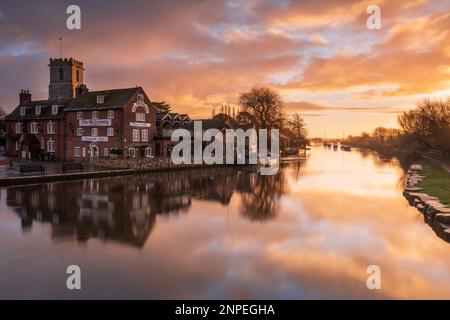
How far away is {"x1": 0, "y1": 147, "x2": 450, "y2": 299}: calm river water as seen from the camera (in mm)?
8820

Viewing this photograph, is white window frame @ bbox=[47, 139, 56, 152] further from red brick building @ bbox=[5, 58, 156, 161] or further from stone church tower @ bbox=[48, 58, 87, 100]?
stone church tower @ bbox=[48, 58, 87, 100]

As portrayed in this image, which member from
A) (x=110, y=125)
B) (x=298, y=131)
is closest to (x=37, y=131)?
(x=110, y=125)

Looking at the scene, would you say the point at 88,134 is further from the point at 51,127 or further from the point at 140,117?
the point at 51,127

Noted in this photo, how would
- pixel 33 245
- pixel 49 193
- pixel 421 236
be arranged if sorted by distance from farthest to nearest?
pixel 49 193 < pixel 421 236 < pixel 33 245

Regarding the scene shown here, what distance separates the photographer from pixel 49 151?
1805 inches

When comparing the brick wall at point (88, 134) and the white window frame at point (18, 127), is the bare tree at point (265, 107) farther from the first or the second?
the white window frame at point (18, 127)

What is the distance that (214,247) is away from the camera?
1223 centimetres

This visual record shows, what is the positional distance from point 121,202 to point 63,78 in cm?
4843

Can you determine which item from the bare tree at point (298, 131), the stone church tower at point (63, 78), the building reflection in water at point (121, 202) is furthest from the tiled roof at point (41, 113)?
the bare tree at point (298, 131)

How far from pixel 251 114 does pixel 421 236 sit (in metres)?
56.1

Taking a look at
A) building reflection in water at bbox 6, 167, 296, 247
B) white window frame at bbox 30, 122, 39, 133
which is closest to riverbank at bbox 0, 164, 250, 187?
building reflection in water at bbox 6, 167, 296, 247
